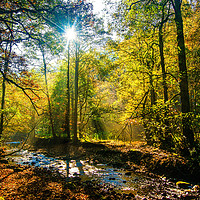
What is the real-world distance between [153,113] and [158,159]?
8.09 ft

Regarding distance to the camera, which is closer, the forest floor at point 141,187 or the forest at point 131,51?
the forest floor at point 141,187

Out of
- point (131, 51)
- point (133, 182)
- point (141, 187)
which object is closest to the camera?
point (141, 187)

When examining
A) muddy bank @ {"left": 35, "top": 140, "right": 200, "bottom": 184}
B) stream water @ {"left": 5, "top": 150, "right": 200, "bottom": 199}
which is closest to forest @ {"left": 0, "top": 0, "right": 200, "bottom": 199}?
muddy bank @ {"left": 35, "top": 140, "right": 200, "bottom": 184}

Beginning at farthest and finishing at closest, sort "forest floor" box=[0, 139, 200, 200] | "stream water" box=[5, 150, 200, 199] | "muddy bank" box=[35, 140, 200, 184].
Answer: "muddy bank" box=[35, 140, 200, 184], "stream water" box=[5, 150, 200, 199], "forest floor" box=[0, 139, 200, 200]

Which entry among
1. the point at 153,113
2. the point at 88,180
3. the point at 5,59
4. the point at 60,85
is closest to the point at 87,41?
the point at 60,85

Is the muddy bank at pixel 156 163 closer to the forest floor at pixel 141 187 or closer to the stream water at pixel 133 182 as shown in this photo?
the forest floor at pixel 141 187

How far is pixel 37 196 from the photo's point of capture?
4312mm


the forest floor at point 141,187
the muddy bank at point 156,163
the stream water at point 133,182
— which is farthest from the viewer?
the muddy bank at point 156,163

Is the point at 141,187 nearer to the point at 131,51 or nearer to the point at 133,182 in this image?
the point at 133,182

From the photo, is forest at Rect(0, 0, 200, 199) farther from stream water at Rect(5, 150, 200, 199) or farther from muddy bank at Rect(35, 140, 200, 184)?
stream water at Rect(5, 150, 200, 199)

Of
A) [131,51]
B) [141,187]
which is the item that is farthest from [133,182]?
[131,51]

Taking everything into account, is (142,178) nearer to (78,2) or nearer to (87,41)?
(78,2)

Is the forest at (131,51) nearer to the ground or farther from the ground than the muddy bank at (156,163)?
farther from the ground

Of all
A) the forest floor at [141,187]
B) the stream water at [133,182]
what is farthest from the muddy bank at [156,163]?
the stream water at [133,182]
